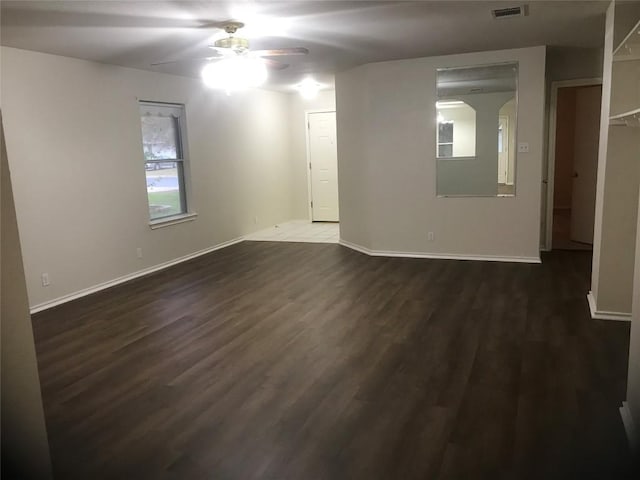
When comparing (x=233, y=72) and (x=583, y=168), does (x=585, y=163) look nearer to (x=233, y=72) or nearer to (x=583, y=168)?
(x=583, y=168)

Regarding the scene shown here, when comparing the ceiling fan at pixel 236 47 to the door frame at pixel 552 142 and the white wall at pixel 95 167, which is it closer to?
the white wall at pixel 95 167

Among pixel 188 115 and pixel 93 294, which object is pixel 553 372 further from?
pixel 188 115

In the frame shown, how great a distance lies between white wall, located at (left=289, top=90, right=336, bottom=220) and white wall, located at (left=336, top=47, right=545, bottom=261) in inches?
104

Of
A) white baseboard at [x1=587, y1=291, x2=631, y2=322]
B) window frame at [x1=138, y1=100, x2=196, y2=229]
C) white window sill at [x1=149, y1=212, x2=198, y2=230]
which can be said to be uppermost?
window frame at [x1=138, y1=100, x2=196, y2=229]

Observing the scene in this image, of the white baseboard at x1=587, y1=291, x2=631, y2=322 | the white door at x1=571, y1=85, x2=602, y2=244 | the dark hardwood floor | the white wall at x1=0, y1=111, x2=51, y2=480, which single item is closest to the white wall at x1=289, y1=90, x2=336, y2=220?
the white door at x1=571, y1=85, x2=602, y2=244

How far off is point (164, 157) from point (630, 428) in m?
5.88

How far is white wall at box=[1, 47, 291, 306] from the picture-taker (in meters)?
4.66

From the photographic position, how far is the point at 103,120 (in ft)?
17.9

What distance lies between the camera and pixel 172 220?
653cm

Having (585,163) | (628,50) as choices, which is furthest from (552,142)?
(628,50)

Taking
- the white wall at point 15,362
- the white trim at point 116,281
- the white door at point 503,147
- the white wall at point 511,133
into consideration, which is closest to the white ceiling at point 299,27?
the white wall at point 511,133

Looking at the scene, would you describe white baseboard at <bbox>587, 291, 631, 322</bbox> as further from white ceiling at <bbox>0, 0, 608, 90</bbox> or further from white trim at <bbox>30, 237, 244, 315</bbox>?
white trim at <bbox>30, 237, 244, 315</bbox>

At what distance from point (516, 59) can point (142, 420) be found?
5.31 metres

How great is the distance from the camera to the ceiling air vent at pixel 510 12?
3845 millimetres
